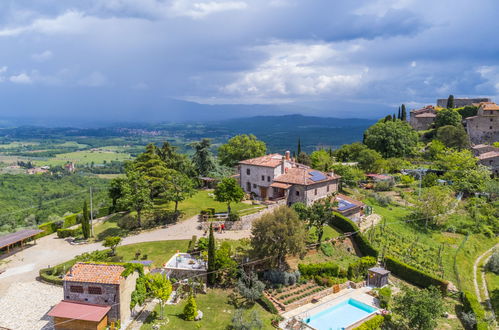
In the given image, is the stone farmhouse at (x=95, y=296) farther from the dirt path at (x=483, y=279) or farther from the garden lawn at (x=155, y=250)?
the dirt path at (x=483, y=279)

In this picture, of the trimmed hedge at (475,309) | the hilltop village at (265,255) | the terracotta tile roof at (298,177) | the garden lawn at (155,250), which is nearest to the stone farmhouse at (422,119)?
the hilltop village at (265,255)

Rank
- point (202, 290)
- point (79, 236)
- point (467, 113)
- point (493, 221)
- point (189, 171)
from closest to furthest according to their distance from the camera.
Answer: point (202, 290) < point (79, 236) < point (493, 221) < point (189, 171) < point (467, 113)

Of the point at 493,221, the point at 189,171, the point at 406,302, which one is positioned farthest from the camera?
the point at 189,171

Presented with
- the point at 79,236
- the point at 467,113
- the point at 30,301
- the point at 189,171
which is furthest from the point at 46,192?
the point at 467,113

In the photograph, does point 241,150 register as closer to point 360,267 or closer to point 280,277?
point 360,267

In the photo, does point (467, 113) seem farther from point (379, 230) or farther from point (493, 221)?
point (379, 230)

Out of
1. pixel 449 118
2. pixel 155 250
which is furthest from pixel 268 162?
pixel 449 118
